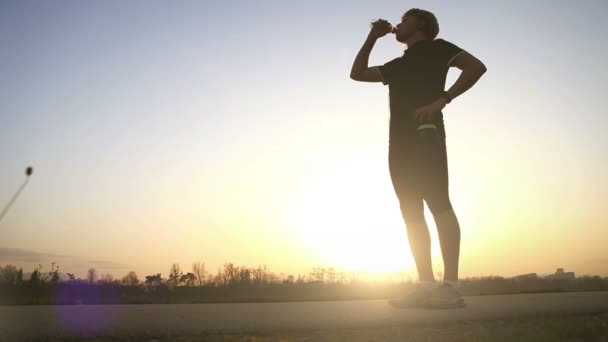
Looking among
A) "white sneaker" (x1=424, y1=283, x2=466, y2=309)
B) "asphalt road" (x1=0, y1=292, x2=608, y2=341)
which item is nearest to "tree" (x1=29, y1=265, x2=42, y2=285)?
"asphalt road" (x1=0, y1=292, x2=608, y2=341)

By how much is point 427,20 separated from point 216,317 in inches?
139

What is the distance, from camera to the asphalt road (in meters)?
2.82

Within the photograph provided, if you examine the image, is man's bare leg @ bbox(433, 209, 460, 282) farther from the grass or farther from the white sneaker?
the grass

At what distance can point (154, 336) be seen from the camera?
2816 mm

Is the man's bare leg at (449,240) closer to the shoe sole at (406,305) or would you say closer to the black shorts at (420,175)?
the black shorts at (420,175)

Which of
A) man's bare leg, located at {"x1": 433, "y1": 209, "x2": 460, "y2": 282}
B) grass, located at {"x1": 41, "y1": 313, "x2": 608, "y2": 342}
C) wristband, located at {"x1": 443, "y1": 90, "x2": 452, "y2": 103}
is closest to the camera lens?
grass, located at {"x1": 41, "y1": 313, "x2": 608, "y2": 342}

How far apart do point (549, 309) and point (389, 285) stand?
3170 mm

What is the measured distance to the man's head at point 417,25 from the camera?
4.60 metres

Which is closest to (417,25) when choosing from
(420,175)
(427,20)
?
(427,20)

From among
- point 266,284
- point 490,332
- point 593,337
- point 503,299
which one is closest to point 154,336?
point 490,332

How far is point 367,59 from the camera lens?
4.65 metres

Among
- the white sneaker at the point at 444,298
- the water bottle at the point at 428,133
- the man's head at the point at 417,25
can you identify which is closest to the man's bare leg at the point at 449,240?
the white sneaker at the point at 444,298

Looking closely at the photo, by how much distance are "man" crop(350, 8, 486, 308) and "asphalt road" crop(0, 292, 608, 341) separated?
0.36m

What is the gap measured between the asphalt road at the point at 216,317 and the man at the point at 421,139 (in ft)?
1.19
